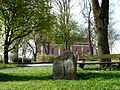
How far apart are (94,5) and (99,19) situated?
46.7 inches

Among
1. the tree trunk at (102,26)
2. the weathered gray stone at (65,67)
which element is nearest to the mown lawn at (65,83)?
the weathered gray stone at (65,67)

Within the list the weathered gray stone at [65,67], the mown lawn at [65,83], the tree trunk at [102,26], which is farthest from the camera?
the tree trunk at [102,26]

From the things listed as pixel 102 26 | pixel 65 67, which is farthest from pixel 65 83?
pixel 102 26

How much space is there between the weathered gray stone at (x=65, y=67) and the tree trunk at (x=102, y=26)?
5814 mm

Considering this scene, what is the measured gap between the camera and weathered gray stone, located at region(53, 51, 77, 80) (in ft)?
30.9

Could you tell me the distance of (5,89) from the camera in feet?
21.9

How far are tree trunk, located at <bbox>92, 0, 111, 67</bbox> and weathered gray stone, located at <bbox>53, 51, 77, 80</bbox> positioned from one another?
5814 mm

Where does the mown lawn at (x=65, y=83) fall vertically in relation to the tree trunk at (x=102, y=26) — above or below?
below

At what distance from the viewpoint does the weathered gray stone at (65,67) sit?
9430 mm

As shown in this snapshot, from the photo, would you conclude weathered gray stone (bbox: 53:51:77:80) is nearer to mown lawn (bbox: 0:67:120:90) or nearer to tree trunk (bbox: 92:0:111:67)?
mown lawn (bbox: 0:67:120:90)

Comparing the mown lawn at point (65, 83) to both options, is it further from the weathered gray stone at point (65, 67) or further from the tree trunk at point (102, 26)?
the tree trunk at point (102, 26)

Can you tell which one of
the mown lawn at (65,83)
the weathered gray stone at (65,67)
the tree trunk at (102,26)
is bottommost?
the mown lawn at (65,83)

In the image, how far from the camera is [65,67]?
31.2ft

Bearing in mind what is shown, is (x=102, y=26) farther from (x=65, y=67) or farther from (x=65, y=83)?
(x=65, y=83)
